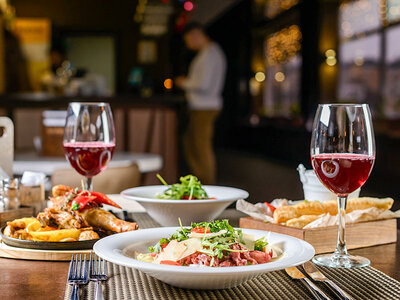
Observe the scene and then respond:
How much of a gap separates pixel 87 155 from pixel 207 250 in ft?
2.08

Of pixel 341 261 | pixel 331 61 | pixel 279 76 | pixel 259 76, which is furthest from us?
pixel 259 76

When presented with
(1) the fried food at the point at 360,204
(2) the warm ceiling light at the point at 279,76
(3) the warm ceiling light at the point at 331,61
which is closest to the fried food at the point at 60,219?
(1) the fried food at the point at 360,204

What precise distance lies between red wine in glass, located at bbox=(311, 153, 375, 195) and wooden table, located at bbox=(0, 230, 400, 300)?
14cm

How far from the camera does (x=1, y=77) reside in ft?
30.0

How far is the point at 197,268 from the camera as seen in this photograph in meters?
0.71

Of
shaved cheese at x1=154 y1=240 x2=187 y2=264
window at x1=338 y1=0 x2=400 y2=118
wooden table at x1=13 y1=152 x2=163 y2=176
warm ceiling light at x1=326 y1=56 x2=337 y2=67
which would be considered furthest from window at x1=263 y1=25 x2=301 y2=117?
shaved cheese at x1=154 y1=240 x2=187 y2=264

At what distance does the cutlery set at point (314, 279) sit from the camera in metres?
0.73

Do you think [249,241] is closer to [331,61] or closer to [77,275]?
[77,275]

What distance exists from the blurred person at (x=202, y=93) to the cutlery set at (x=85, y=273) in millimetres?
5816

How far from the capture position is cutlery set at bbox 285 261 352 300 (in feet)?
2.39

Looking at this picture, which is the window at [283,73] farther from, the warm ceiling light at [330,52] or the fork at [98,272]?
the fork at [98,272]

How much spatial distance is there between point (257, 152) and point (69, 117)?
40.3 ft

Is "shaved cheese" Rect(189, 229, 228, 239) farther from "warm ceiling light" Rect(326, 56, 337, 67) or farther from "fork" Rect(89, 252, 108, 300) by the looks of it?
"warm ceiling light" Rect(326, 56, 337, 67)

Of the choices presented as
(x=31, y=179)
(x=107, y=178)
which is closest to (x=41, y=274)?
(x=31, y=179)
